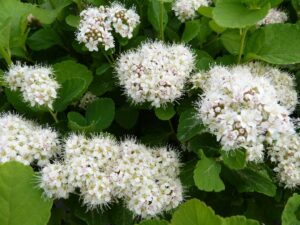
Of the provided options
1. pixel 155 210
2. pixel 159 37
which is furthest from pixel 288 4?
pixel 155 210

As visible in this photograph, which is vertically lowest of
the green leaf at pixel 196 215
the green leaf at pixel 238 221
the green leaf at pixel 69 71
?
the green leaf at pixel 69 71

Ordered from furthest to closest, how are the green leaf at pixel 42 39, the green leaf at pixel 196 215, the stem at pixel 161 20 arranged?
the green leaf at pixel 42 39 → the stem at pixel 161 20 → the green leaf at pixel 196 215

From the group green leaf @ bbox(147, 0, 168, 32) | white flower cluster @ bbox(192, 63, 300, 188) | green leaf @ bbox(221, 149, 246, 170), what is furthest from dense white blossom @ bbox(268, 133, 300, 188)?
green leaf @ bbox(147, 0, 168, 32)

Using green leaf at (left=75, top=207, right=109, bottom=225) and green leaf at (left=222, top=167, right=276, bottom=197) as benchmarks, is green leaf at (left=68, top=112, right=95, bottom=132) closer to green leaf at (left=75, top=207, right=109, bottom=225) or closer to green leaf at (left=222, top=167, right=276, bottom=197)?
green leaf at (left=75, top=207, right=109, bottom=225)

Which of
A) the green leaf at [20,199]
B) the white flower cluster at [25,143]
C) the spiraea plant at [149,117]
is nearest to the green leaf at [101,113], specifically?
the spiraea plant at [149,117]

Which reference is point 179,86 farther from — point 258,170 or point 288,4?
point 288,4

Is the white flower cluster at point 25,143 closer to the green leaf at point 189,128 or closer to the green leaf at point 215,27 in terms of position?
the green leaf at point 189,128

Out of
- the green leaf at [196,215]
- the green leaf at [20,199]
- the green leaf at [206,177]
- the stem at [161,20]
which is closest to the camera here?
the green leaf at [196,215]

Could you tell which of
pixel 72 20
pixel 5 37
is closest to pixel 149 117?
pixel 72 20

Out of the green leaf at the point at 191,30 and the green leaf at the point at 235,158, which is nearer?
the green leaf at the point at 235,158
